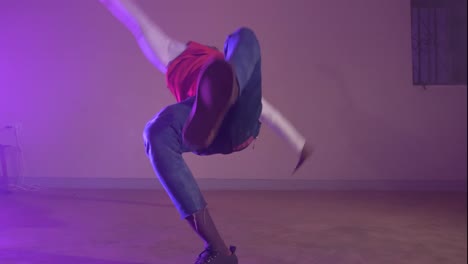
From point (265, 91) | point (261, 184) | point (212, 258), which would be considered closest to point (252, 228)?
point (212, 258)

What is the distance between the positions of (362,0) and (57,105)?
2.99m

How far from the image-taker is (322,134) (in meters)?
4.95

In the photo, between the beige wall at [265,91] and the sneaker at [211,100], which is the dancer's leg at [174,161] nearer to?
the sneaker at [211,100]

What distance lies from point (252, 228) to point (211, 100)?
1669mm

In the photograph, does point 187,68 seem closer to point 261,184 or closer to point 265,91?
point 265,91

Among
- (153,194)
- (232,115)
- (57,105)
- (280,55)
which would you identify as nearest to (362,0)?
(280,55)

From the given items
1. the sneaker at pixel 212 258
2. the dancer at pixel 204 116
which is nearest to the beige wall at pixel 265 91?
the dancer at pixel 204 116

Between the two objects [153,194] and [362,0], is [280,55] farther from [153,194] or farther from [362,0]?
[153,194]

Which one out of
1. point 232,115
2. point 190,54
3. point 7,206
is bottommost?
point 7,206

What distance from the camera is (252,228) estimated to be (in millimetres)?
3193

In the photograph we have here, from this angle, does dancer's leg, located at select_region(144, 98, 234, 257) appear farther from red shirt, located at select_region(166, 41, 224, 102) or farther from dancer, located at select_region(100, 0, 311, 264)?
red shirt, located at select_region(166, 41, 224, 102)

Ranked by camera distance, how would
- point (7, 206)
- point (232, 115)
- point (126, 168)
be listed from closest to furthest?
point (232, 115)
point (7, 206)
point (126, 168)

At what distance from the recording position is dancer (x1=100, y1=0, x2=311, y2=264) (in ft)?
5.52

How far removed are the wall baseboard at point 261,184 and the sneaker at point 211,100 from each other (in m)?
3.31
